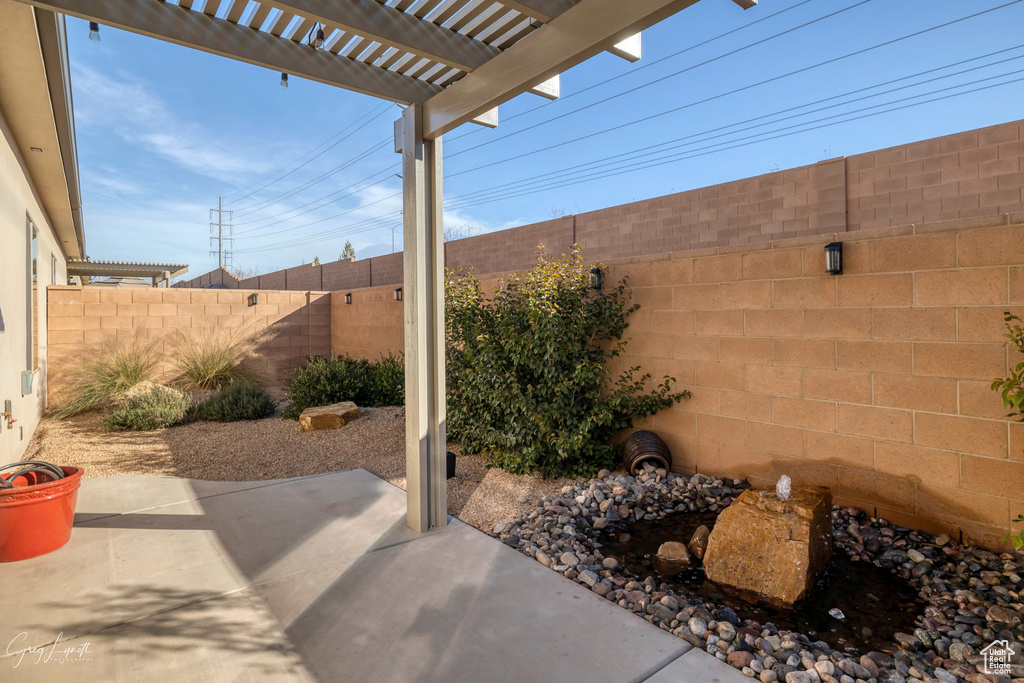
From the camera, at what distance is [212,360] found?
8500mm

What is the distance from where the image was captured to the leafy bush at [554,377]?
4.49 m

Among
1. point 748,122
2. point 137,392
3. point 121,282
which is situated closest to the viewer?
point 137,392

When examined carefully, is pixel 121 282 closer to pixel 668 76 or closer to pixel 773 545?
pixel 668 76

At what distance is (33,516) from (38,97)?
3742mm

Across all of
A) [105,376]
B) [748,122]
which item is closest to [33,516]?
[105,376]

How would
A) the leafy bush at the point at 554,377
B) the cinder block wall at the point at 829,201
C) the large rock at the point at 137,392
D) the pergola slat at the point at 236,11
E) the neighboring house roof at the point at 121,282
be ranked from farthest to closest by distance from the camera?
1. the neighboring house roof at the point at 121,282
2. the large rock at the point at 137,392
3. the cinder block wall at the point at 829,201
4. the leafy bush at the point at 554,377
5. the pergola slat at the point at 236,11

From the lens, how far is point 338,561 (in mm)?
2939

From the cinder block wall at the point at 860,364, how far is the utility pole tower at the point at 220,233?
53667 mm

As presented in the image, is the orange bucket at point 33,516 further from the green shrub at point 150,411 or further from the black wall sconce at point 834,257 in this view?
the black wall sconce at point 834,257

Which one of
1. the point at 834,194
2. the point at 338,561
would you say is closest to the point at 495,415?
the point at 338,561

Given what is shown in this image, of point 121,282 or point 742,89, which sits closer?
point 742,89

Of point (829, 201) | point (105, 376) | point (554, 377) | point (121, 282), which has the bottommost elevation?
point (105, 376)

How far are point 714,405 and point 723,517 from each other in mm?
1312

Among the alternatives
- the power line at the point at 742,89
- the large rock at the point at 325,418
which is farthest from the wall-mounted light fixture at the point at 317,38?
the power line at the point at 742,89
